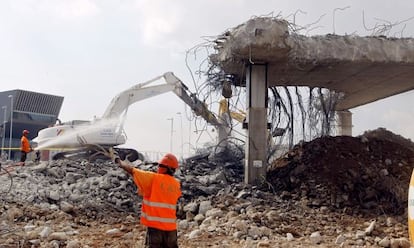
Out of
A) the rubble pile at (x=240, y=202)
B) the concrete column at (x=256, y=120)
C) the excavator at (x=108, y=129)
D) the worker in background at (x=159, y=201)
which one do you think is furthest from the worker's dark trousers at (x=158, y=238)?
the excavator at (x=108, y=129)

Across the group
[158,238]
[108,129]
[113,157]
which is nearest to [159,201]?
[158,238]

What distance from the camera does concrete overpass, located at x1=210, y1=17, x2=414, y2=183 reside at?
37.9 ft

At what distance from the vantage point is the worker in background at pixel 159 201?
5285 millimetres

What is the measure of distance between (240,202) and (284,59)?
12.1 feet

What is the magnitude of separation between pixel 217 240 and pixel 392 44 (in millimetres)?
7142

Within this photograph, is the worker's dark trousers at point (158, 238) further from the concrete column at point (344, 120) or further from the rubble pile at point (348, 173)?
the concrete column at point (344, 120)

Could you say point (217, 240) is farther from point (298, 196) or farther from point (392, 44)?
point (392, 44)

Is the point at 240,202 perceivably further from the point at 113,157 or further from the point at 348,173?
the point at 113,157

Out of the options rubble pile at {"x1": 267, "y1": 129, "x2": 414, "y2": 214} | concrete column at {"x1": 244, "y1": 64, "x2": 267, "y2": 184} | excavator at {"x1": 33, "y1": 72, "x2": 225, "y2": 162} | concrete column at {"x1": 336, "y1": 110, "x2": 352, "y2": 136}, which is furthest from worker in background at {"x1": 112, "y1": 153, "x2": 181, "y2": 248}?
concrete column at {"x1": 336, "y1": 110, "x2": 352, "y2": 136}

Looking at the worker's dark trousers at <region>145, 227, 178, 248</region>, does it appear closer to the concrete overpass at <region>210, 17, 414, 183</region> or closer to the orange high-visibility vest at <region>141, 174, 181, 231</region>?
the orange high-visibility vest at <region>141, 174, 181, 231</region>

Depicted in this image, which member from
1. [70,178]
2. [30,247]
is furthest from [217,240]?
[70,178]

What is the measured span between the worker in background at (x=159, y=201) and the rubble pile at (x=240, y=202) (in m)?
2.28

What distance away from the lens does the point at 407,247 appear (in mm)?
7176

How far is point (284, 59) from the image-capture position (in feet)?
40.3
